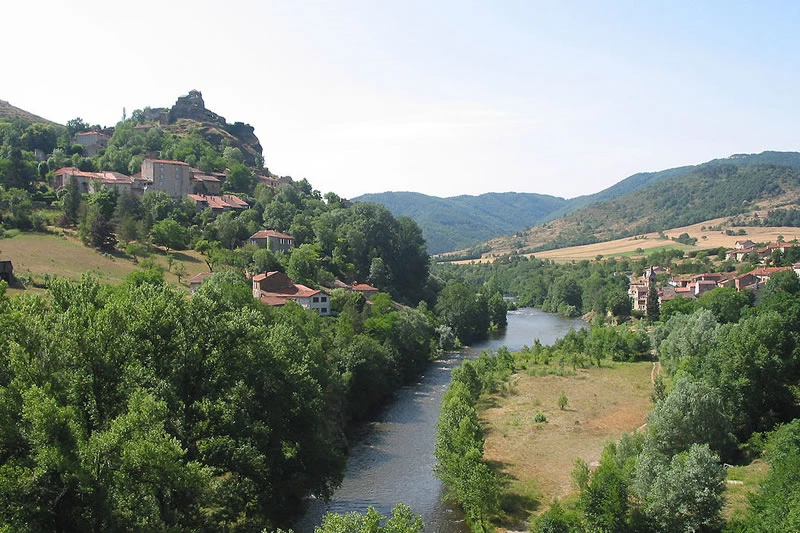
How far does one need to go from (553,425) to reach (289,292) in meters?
32.0

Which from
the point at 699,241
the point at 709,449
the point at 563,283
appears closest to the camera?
the point at 709,449

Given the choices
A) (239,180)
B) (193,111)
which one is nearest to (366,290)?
(239,180)

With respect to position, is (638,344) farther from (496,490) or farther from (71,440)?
(71,440)

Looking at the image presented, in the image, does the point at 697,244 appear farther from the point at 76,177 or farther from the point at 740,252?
the point at 76,177

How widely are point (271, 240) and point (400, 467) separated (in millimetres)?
53631

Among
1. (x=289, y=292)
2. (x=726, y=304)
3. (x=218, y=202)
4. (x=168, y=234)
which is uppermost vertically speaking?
(x=218, y=202)

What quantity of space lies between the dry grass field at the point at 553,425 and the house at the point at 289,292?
2124 cm

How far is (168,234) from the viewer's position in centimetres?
7719

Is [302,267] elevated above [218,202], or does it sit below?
→ below

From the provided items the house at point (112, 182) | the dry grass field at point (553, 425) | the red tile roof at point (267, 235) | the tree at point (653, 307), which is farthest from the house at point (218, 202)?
the tree at point (653, 307)

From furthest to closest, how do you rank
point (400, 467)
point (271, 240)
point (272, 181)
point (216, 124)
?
point (216, 124) < point (272, 181) < point (271, 240) < point (400, 467)

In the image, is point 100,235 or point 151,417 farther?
point 100,235

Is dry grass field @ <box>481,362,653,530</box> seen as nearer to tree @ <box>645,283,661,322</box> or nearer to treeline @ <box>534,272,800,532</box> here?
treeline @ <box>534,272,800,532</box>

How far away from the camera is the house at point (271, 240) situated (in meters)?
85.0
